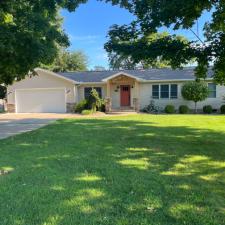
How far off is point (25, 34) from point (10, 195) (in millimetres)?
8031

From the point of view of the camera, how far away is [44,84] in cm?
2873

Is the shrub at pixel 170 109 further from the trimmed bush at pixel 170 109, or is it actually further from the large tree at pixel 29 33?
the large tree at pixel 29 33

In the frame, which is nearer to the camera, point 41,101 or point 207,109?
point 207,109

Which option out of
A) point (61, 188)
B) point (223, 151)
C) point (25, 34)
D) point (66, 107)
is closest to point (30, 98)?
point (66, 107)

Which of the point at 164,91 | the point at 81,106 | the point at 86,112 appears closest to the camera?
the point at 86,112

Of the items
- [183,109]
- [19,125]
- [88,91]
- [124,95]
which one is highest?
[88,91]

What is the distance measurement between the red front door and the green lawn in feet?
58.7

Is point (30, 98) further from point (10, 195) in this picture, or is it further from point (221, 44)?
point (10, 195)

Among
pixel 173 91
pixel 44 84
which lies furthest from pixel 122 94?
pixel 44 84

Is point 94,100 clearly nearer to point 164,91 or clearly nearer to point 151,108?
point 151,108

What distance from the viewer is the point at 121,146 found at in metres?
9.83

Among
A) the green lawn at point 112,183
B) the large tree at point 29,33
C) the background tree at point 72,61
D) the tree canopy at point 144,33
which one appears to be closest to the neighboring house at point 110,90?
the large tree at point 29,33

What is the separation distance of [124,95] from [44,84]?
7172 millimetres

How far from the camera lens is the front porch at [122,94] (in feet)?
88.3
